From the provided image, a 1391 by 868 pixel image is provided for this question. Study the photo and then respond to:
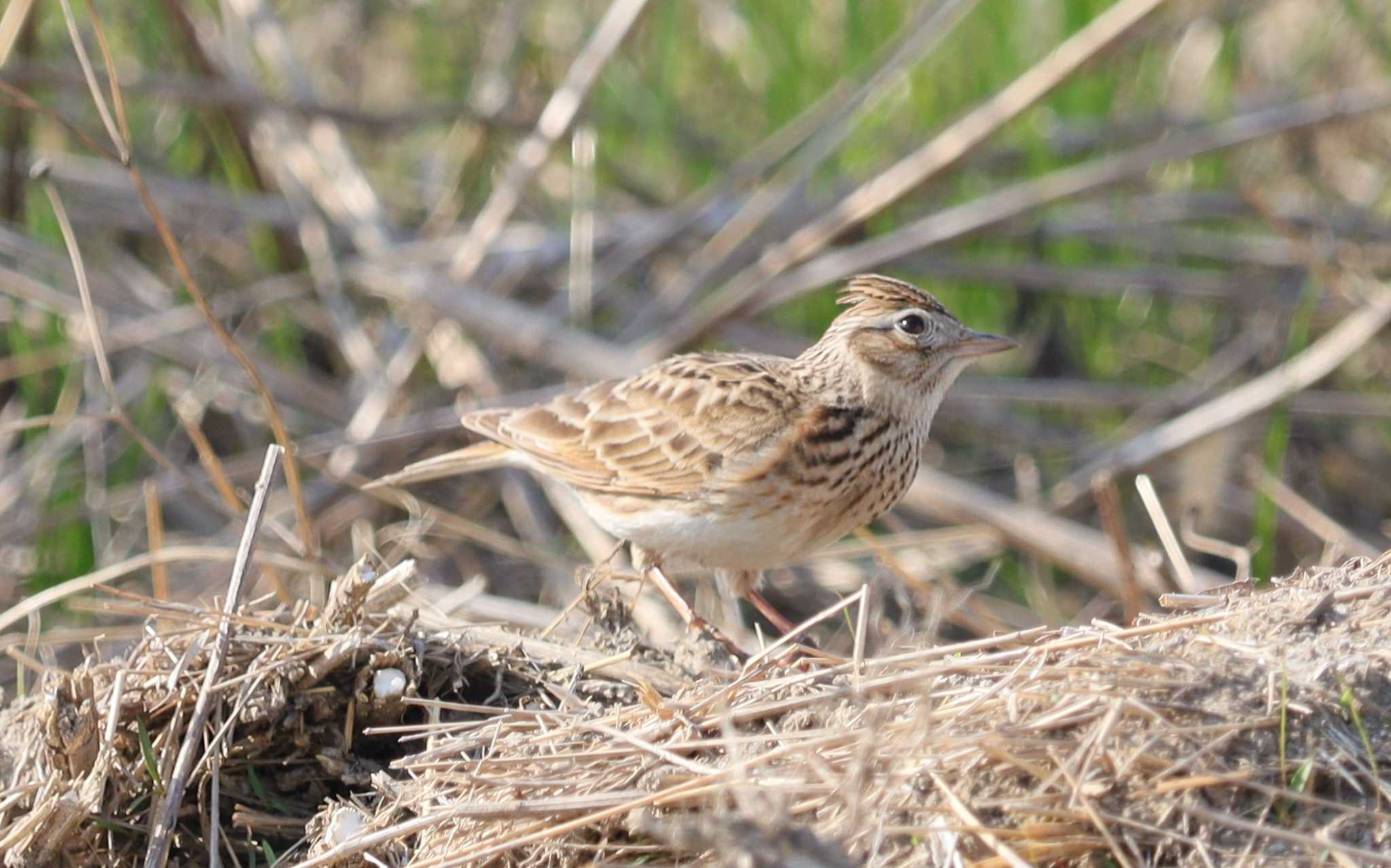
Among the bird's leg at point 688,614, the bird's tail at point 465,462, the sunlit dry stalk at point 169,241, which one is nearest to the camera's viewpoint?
the sunlit dry stalk at point 169,241

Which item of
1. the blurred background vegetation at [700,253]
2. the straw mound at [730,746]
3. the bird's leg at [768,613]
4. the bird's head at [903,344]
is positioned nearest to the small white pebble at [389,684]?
the straw mound at [730,746]

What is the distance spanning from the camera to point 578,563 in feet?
23.2

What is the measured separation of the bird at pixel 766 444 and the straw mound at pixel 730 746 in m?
1.01

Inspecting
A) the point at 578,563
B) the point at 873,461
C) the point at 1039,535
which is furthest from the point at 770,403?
the point at 578,563

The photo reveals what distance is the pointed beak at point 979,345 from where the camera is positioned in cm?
523

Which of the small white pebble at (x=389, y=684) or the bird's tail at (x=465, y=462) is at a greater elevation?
the small white pebble at (x=389, y=684)

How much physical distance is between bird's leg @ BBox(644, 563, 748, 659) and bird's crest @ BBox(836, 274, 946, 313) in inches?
44.3

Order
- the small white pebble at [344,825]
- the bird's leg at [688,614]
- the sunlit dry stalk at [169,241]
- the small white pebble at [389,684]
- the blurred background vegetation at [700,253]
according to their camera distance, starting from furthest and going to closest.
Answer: the blurred background vegetation at [700,253], the bird's leg at [688,614], the sunlit dry stalk at [169,241], the small white pebble at [389,684], the small white pebble at [344,825]

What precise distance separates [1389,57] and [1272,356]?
1.82 metres

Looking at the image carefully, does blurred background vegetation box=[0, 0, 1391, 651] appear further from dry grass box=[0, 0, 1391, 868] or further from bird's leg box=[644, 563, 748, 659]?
bird's leg box=[644, 563, 748, 659]

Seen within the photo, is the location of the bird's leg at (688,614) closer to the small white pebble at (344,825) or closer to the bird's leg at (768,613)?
the bird's leg at (768,613)

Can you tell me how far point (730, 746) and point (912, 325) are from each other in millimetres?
2810

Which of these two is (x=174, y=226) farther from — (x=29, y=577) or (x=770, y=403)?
(x=770, y=403)

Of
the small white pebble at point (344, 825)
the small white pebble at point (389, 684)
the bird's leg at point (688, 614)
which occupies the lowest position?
the bird's leg at point (688, 614)
